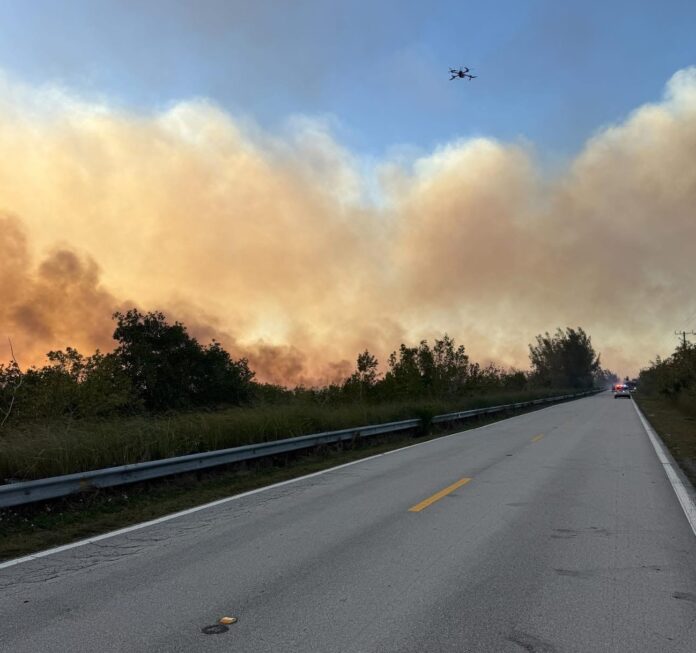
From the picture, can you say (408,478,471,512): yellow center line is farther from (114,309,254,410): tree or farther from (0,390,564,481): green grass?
(114,309,254,410): tree

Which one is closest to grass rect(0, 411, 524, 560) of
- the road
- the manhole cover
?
the road

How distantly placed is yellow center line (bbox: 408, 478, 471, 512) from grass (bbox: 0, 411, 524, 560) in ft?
11.1

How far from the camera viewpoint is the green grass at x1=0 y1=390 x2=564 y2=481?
880cm

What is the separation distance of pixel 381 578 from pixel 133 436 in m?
7.20

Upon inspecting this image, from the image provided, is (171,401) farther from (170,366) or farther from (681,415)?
(681,415)

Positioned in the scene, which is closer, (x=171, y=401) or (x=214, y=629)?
(x=214, y=629)

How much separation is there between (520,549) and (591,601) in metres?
1.50

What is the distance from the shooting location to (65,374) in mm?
24312

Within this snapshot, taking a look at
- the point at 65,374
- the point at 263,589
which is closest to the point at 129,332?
the point at 65,374

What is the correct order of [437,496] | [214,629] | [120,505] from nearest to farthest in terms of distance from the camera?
[214,629] → [120,505] → [437,496]

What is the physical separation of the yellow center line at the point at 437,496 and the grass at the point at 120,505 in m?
3.38

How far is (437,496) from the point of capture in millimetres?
8953

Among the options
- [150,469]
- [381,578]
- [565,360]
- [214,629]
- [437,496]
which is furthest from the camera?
[565,360]

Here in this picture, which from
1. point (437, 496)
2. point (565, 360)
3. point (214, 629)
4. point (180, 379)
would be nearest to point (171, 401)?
point (180, 379)
